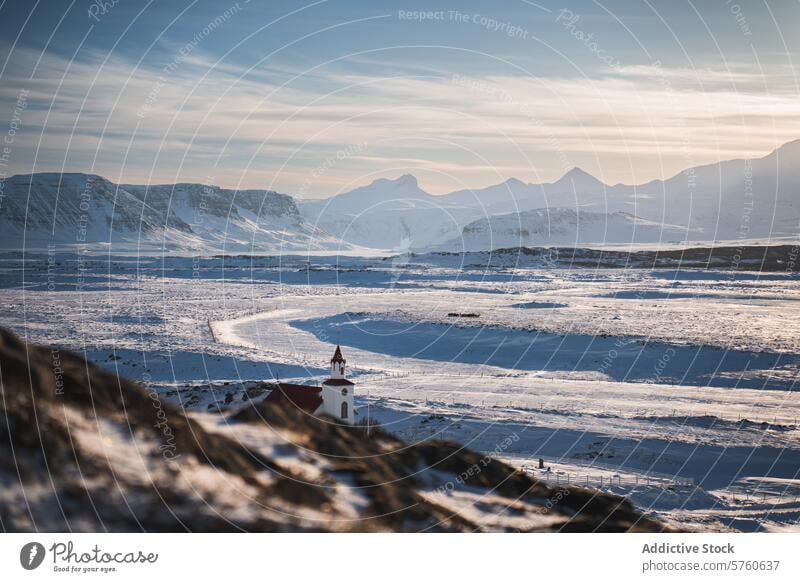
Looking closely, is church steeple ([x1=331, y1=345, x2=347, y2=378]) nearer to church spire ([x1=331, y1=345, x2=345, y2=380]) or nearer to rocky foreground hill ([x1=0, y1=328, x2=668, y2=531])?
church spire ([x1=331, y1=345, x2=345, y2=380])

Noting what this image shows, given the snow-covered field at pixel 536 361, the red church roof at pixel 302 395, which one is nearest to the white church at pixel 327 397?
the red church roof at pixel 302 395

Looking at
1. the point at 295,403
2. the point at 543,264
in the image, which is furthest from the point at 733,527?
the point at 543,264

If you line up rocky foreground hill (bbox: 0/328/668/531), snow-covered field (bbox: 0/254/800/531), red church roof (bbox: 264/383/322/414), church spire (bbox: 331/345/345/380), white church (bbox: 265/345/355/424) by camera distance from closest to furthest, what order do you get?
rocky foreground hill (bbox: 0/328/668/531), red church roof (bbox: 264/383/322/414), white church (bbox: 265/345/355/424), church spire (bbox: 331/345/345/380), snow-covered field (bbox: 0/254/800/531)

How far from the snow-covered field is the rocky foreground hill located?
2146 mm

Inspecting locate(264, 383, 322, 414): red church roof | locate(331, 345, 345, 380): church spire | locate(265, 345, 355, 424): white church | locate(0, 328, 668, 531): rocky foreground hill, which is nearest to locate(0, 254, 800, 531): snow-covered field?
locate(264, 383, 322, 414): red church roof

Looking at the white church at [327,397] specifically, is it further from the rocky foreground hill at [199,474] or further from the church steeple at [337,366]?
the rocky foreground hill at [199,474]

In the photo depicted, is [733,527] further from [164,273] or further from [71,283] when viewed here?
[164,273]

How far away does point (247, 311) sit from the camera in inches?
2525

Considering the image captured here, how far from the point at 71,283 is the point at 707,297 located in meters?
60.7

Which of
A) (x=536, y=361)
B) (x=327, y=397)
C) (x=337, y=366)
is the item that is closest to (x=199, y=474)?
(x=327, y=397)

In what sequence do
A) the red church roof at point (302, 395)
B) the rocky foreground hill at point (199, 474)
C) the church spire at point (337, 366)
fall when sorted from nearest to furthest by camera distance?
the rocky foreground hill at point (199, 474) < the red church roof at point (302, 395) < the church spire at point (337, 366)

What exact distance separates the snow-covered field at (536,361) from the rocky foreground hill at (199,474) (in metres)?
2.15

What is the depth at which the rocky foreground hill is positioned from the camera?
30.0ft

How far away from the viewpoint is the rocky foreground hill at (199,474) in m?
9.15
